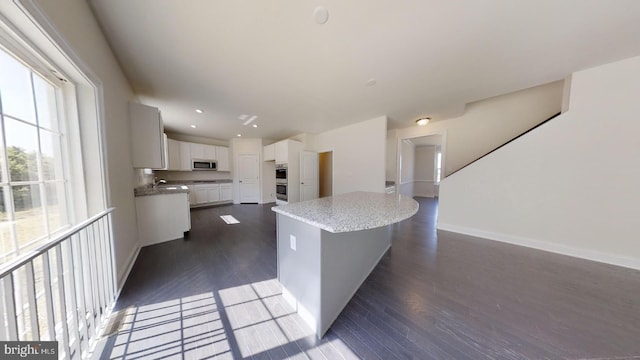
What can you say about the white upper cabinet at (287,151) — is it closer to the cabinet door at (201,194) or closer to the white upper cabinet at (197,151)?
the white upper cabinet at (197,151)

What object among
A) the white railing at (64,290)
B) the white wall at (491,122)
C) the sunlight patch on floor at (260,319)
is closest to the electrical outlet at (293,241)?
the sunlight patch on floor at (260,319)

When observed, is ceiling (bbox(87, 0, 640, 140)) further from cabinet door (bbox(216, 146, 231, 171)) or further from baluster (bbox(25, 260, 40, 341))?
cabinet door (bbox(216, 146, 231, 171))

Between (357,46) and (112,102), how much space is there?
2719 mm

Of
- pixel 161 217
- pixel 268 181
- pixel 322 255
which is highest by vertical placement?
pixel 268 181

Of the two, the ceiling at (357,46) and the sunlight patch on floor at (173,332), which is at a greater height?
the ceiling at (357,46)

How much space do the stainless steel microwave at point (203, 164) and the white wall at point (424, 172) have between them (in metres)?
8.10

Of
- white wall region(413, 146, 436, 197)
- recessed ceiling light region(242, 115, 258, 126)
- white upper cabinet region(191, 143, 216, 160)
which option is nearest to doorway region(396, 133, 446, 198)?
white wall region(413, 146, 436, 197)

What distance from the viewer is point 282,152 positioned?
5.64m

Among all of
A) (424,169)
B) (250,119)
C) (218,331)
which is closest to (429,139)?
(424,169)

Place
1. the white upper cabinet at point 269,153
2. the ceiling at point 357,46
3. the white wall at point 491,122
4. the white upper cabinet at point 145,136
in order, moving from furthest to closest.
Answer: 1. the white upper cabinet at point 269,153
2. the white wall at point 491,122
3. the white upper cabinet at point 145,136
4. the ceiling at point 357,46

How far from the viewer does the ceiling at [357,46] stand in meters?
1.43

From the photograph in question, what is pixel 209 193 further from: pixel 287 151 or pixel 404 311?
pixel 404 311

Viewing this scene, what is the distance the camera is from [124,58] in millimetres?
A: 2041

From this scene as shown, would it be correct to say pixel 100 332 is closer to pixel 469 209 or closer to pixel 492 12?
pixel 492 12
